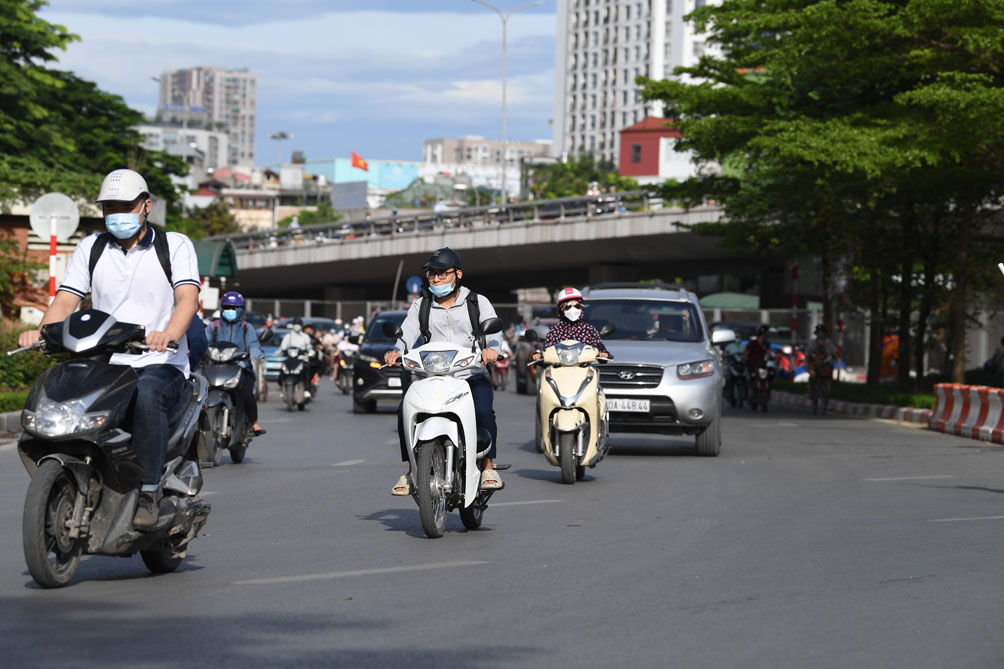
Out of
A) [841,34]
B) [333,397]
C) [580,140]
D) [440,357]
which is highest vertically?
[580,140]

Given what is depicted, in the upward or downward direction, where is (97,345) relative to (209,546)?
upward

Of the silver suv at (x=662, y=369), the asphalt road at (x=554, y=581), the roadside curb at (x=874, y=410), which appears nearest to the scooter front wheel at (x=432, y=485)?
the asphalt road at (x=554, y=581)

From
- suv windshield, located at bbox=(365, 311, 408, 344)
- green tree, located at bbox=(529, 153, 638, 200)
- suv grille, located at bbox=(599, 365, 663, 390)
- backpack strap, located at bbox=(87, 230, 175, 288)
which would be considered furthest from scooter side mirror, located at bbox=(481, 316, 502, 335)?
green tree, located at bbox=(529, 153, 638, 200)

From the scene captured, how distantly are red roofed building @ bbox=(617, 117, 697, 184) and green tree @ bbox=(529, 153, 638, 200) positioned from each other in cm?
351

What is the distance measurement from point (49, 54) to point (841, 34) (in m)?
25.5

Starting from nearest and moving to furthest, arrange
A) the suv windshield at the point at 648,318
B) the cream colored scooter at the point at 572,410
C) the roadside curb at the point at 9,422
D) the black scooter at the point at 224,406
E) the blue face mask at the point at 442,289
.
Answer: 1. the blue face mask at the point at 442,289
2. the cream colored scooter at the point at 572,410
3. the black scooter at the point at 224,406
4. the roadside curb at the point at 9,422
5. the suv windshield at the point at 648,318

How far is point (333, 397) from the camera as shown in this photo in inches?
1278

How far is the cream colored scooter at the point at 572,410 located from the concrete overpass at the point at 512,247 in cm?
4635

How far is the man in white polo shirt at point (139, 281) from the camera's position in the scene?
23.8ft

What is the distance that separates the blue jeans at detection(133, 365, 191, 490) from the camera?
7.07 m

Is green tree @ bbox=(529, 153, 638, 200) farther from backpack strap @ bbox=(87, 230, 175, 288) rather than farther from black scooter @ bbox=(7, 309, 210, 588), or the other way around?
black scooter @ bbox=(7, 309, 210, 588)

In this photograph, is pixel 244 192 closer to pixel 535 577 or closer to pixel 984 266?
pixel 984 266

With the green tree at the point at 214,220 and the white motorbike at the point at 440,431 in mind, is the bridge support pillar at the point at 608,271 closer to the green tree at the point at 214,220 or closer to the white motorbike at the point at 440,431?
the white motorbike at the point at 440,431

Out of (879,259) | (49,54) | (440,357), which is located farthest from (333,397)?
(440,357)
